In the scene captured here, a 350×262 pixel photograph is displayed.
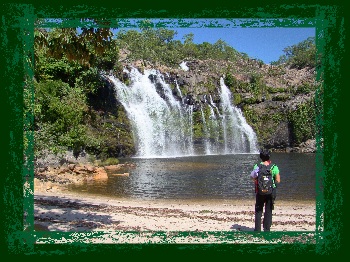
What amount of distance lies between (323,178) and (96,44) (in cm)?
Answer: 437

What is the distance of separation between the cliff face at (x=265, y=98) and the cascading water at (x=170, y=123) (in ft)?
3.47

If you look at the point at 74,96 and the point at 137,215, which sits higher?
the point at 74,96

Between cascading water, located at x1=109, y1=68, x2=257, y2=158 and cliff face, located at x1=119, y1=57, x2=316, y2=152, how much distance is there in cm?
106

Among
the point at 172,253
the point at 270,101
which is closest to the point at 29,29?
the point at 172,253

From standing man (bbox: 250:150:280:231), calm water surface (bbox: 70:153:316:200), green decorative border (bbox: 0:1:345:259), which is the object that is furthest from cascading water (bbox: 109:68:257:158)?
green decorative border (bbox: 0:1:345:259)

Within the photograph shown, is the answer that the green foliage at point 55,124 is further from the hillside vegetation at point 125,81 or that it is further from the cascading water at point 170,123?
the cascading water at point 170,123

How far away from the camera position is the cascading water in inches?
1351

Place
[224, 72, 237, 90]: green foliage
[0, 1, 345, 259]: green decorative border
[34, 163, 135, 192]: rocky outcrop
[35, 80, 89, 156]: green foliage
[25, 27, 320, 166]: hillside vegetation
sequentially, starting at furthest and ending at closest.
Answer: [224, 72, 237, 90]: green foliage
[25, 27, 320, 166]: hillside vegetation
[34, 163, 135, 192]: rocky outcrop
[35, 80, 89, 156]: green foliage
[0, 1, 345, 259]: green decorative border

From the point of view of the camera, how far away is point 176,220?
9016 millimetres

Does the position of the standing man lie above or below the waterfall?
below

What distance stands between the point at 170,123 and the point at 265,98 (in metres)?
13.3

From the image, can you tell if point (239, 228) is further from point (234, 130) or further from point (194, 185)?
point (234, 130)

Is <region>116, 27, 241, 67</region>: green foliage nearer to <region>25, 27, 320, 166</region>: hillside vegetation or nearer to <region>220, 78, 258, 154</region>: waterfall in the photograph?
<region>25, 27, 320, 166</region>: hillside vegetation

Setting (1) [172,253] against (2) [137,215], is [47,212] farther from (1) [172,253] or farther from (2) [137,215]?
(1) [172,253]
